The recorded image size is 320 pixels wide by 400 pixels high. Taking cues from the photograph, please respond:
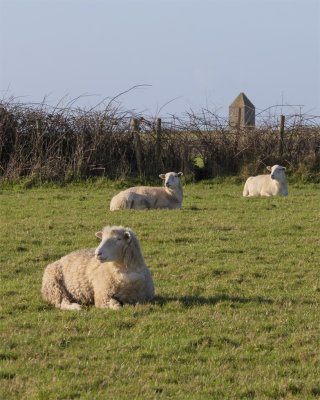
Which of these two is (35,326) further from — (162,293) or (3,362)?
(162,293)

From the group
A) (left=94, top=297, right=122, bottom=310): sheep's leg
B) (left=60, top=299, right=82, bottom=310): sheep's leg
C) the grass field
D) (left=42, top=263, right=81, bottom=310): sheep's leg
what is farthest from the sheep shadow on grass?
(left=42, top=263, right=81, bottom=310): sheep's leg

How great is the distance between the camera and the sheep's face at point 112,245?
21.4 feet

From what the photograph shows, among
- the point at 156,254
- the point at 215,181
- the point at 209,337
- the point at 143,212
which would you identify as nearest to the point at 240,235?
the point at 156,254

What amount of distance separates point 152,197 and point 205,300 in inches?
338

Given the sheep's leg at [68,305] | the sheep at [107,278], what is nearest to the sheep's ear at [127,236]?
Answer: the sheep at [107,278]

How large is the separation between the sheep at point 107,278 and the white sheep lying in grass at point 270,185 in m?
11.6

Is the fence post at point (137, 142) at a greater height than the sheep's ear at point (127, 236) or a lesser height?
greater

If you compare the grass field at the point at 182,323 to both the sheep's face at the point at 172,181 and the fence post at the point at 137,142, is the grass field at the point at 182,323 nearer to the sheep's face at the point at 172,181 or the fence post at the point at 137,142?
the sheep's face at the point at 172,181

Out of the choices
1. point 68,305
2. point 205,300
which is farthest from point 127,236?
point 205,300

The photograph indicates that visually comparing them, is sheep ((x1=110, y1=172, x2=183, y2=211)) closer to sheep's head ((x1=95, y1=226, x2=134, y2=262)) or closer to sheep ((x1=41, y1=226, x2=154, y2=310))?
sheep ((x1=41, y1=226, x2=154, y2=310))

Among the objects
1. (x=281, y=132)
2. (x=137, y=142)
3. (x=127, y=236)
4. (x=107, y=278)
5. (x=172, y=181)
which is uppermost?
(x=281, y=132)

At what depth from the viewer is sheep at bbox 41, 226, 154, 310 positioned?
262 inches

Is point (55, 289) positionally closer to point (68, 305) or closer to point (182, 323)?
point (68, 305)

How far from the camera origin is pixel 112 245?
260 inches
